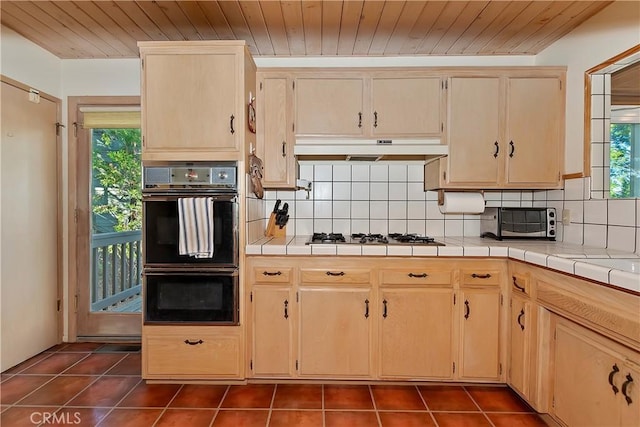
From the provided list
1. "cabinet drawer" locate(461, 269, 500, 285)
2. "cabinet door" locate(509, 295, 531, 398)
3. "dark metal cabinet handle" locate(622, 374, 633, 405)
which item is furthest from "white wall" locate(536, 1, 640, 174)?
"dark metal cabinet handle" locate(622, 374, 633, 405)

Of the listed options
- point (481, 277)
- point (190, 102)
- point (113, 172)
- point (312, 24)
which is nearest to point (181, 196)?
point (190, 102)

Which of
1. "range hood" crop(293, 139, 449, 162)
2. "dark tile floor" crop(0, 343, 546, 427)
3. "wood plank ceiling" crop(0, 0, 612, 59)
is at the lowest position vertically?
"dark tile floor" crop(0, 343, 546, 427)

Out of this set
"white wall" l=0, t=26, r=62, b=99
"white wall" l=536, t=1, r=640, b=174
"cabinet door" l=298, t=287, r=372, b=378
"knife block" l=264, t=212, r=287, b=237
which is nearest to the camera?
"white wall" l=536, t=1, r=640, b=174

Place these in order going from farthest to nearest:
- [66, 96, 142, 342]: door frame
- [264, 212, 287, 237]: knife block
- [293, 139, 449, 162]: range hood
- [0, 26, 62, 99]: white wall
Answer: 1. [66, 96, 142, 342]: door frame
2. [264, 212, 287, 237]: knife block
3. [0, 26, 62, 99]: white wall
4. [293, 139, 449, 162]: range hood

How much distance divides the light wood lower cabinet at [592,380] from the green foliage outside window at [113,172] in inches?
122

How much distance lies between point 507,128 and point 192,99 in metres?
2.09

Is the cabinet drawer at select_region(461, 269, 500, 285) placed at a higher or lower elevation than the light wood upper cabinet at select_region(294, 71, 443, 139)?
lower

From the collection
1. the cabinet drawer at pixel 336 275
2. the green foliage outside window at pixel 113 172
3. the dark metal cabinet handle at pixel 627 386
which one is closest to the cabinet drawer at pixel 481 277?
the cabinet drawer at pixel 336 275

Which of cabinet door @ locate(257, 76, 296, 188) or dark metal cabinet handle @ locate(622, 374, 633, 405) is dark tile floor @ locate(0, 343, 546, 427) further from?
cabinet door @ locate(257, 76, 296, 188)

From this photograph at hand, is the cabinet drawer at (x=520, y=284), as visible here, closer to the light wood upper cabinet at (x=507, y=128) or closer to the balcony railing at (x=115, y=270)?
the light wood upper cabinet at (x=507, y=128)

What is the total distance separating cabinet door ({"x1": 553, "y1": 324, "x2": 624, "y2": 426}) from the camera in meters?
1.36

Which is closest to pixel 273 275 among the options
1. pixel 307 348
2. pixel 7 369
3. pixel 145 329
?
pixel 307 348

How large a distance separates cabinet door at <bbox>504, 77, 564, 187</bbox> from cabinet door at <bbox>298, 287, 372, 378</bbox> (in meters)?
1.40

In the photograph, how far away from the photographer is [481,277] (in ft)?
6.95
